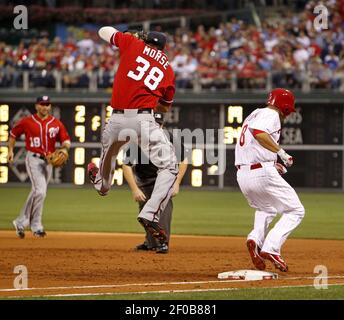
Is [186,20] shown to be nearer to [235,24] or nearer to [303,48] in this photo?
[235,24]

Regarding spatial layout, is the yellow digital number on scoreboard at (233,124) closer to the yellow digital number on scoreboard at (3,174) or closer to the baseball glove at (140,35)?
the yellow digital number on scoreboard at (3,174)

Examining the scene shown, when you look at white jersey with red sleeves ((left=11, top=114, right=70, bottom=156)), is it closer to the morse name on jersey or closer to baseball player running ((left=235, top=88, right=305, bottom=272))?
the morse name on jersey

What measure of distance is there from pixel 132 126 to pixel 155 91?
47 cm

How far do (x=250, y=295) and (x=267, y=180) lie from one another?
→ 174cm

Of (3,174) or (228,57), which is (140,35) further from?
(228,57)

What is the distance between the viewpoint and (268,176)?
10.8m

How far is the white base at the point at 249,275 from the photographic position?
10680mm

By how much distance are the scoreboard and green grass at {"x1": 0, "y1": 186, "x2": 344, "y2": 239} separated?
54 cm

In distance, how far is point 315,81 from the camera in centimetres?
2453

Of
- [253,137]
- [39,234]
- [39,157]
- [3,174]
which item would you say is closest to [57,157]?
[39,157]

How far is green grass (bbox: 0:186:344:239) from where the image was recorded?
17703 mm

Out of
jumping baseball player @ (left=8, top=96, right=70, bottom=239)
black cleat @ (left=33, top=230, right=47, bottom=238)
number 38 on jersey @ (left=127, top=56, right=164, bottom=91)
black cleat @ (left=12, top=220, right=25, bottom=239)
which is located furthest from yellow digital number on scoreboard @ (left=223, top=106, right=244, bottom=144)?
number 38 on jersey @ (left=127, top=56, right=164, bottom=91)

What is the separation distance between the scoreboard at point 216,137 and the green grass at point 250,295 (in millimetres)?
13968
